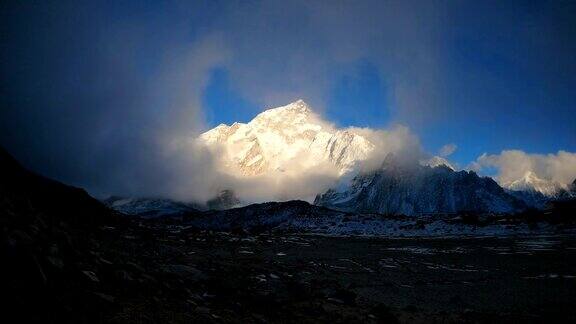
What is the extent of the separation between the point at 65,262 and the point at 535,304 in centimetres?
1416

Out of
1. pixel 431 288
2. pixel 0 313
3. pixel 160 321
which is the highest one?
pixel 0 313

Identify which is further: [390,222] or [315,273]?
[390,222]

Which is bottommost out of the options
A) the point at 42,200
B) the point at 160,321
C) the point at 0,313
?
the point at 160,321

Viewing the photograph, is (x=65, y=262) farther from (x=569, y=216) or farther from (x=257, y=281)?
(x=569, y=216)

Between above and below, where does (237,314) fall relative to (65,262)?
below

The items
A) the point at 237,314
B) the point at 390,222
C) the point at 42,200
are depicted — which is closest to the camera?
the point at 237,314

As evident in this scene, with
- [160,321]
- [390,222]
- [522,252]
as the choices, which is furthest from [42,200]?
[390,222]

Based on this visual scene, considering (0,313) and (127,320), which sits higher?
(0,313)

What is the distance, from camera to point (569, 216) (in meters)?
61.1

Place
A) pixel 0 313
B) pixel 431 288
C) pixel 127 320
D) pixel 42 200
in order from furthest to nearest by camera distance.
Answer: pixel 42 200 < pixel 431 288 < pixel 127 320 < pixel 0 313

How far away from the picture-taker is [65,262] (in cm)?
716

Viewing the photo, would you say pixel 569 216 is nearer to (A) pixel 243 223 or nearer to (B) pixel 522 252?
(B) pixel 522 252

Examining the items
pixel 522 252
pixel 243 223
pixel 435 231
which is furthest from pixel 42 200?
pixel 243 223

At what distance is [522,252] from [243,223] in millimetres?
92261
